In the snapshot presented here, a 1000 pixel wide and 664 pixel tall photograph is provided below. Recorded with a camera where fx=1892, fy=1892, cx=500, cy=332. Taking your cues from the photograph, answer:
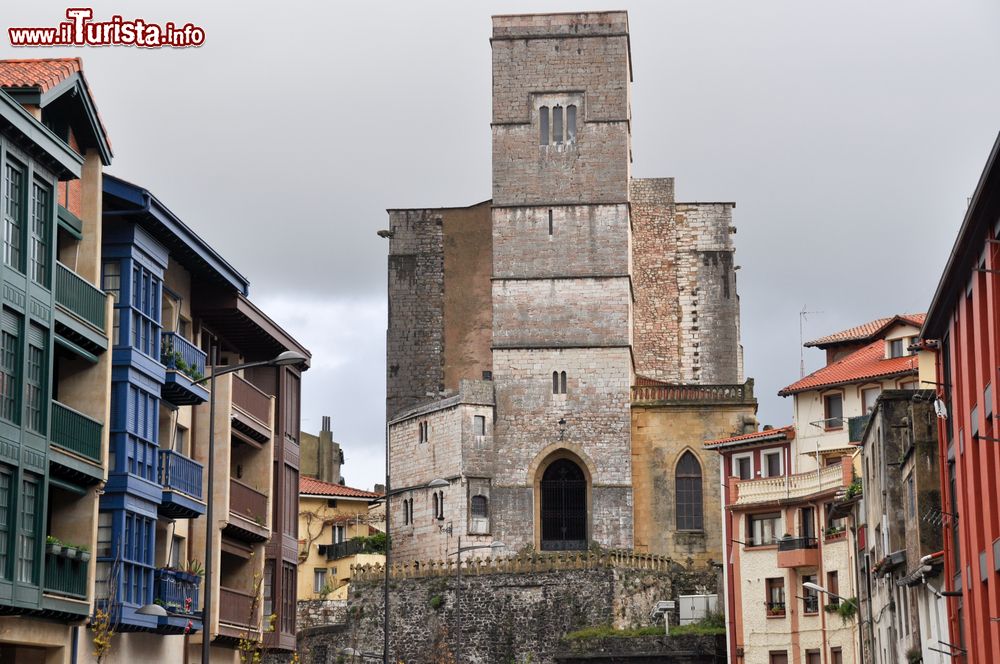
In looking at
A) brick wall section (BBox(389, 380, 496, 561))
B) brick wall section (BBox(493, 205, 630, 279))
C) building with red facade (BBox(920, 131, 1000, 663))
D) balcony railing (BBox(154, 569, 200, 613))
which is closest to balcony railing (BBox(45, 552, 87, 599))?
balcony railing (BBox(154, 569, 200, 613))

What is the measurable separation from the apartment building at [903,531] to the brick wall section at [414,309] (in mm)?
45471

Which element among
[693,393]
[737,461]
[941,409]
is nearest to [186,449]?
[941,409]

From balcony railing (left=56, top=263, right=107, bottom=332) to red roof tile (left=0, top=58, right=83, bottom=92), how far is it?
3143 mm

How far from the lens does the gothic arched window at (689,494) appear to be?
3396 inches

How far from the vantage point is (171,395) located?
39719mm

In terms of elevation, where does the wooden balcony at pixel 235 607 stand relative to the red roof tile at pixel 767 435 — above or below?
below

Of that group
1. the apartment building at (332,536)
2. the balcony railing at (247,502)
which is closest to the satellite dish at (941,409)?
the balcony railing at (247,502)

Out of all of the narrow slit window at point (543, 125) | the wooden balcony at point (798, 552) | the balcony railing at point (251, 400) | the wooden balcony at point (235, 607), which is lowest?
the wooden balcony at point (235, 607)

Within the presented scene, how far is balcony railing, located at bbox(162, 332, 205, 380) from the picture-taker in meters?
39.3

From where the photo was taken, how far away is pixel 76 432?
33469 mm

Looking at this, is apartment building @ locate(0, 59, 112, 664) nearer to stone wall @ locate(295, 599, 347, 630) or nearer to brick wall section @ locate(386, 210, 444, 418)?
stone wall @ locate(295, 599, 347, 630)

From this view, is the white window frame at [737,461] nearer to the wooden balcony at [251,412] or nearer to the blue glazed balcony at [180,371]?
the wooden balcony at [251,412]

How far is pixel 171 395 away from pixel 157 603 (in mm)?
4465

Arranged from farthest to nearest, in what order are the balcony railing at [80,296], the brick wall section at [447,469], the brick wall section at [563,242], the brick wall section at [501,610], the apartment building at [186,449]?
the brick wall section at [563,242], the brick wall section at [447,469], the brick wall section at [501,610], the apartment building at [186,449], the balcony railing at [80,296]
